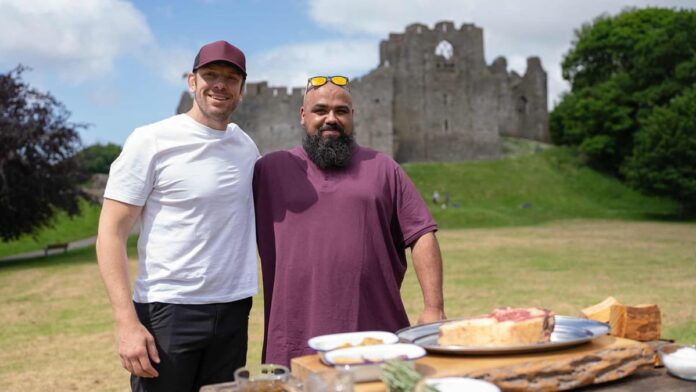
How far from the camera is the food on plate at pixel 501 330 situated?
99.0 inches

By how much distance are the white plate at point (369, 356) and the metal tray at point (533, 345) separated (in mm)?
139

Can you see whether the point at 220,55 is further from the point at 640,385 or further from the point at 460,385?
the point at 640,385

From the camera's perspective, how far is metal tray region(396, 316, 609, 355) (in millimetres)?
2469

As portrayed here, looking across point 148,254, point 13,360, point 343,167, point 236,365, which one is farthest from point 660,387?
point 13,360

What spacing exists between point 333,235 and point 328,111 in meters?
0.66

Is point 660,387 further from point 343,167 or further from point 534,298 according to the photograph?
point 534,298

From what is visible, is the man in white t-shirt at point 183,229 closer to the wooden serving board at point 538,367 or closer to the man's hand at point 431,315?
the man's hand at point 431,315

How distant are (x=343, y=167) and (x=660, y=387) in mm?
1736

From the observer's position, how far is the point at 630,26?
4491 cm

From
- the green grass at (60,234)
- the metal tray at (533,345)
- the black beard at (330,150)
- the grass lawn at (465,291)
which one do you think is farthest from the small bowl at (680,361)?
the green grass at (60,234)

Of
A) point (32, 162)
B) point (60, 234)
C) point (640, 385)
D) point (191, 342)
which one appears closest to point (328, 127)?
point (191, 342)

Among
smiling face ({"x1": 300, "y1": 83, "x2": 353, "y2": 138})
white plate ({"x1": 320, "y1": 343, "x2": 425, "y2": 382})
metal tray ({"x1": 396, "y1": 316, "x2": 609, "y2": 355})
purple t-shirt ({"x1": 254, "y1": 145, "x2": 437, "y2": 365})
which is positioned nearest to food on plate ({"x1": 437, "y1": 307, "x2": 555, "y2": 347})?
metal tray ({"x1": 396, "y1": 316, "x2": 609, "y2": 355})

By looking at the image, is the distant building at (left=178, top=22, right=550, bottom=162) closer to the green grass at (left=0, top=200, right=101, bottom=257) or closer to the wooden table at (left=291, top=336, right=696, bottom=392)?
the green grass at (left=0, top=200, right=101, bottom=257)

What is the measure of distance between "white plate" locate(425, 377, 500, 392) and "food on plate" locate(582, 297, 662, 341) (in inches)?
36.2
